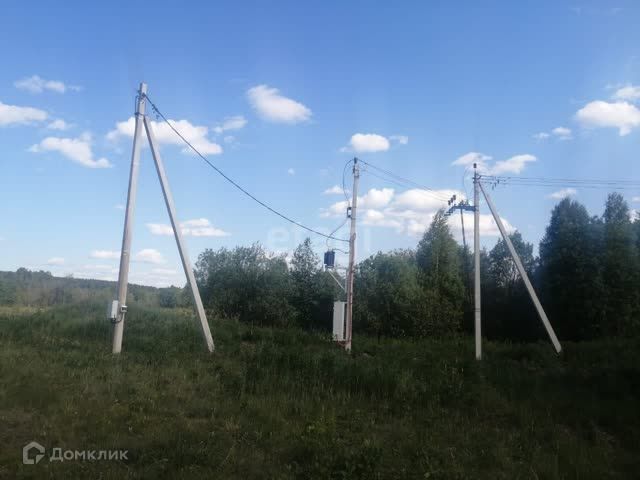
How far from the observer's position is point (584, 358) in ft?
57.1

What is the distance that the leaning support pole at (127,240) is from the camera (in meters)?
11.1

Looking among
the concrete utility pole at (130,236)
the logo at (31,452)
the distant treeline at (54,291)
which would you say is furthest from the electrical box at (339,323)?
the distant treeline at (54,291)

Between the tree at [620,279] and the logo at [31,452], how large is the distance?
90.9 feet

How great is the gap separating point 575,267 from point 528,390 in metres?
20.4

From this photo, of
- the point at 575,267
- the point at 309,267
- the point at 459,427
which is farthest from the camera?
the point at 309,267

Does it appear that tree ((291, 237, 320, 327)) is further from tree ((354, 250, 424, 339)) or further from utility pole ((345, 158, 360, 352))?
utility pole ((345, 158, 360, 352))

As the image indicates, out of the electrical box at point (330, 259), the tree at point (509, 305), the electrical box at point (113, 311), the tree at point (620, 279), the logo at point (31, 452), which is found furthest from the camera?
the tree at point (509, 305)

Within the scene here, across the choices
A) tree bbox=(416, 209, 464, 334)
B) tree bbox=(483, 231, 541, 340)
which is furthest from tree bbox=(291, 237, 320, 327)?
tree bbox=(483, 231, 541, 340)

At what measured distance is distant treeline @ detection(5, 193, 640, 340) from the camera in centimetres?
2739

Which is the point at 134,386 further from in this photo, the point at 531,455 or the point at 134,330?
the point at 134,330

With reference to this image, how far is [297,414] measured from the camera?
7547 millimetres

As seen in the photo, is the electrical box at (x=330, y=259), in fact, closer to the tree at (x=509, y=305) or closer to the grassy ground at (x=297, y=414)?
the grassy ground at (x=297, y=414)

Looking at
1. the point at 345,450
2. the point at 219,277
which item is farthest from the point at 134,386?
the point at 219,277

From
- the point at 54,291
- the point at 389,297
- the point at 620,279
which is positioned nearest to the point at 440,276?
the point at 389,297
